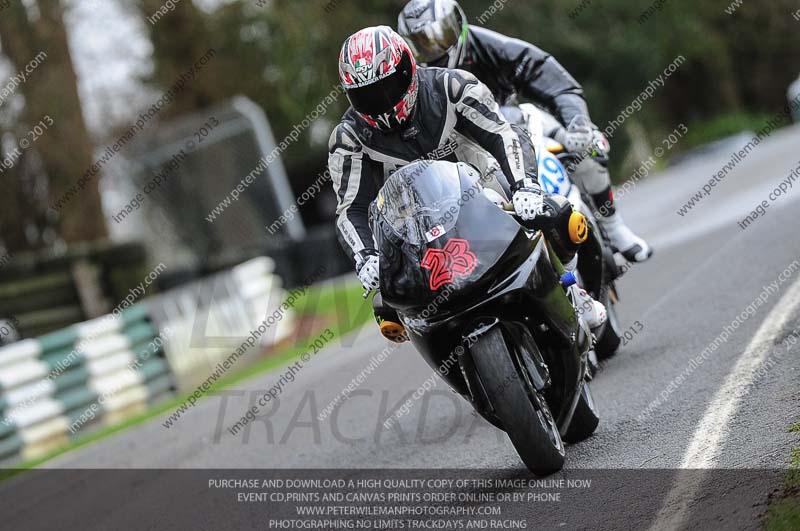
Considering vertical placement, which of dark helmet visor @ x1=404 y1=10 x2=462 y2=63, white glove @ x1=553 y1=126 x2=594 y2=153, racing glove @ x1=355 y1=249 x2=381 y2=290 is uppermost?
dark helmet visor @ x1=404 y1=10 x2=462 y2=63

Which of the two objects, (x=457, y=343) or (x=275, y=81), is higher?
(x=457, y=343)

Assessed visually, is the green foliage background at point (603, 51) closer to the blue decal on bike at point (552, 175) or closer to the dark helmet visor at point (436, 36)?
the dark helmet visor at point (436, 36)

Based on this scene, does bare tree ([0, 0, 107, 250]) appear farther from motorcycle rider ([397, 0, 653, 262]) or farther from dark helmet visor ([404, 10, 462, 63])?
dark helmet visor ([404, 10, 462, 63])

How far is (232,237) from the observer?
21812 mm

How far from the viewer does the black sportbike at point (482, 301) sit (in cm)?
513

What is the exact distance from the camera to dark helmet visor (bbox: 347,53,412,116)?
18.8ft

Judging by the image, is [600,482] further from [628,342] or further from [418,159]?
[628,342]

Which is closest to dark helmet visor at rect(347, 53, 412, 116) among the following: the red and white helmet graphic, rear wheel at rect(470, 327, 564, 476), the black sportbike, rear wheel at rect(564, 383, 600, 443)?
the red and white helmet graphic

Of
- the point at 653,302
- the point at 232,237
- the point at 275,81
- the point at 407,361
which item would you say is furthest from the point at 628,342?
the point at 275,81

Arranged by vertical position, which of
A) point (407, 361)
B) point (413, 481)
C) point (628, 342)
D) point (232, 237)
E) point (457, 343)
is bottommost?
point (232, 237)

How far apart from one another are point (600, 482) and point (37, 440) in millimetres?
8985

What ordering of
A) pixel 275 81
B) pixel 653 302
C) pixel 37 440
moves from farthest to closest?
1. pixel 275 81
2. pixel 37 440
3. pixel 653 302

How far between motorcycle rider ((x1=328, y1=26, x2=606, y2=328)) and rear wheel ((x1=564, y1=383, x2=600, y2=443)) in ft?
1.33

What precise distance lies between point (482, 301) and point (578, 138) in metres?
2.68
